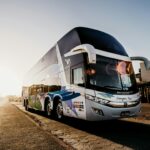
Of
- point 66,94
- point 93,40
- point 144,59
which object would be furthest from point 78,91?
point 144,59

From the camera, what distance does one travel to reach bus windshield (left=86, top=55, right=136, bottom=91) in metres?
7.71

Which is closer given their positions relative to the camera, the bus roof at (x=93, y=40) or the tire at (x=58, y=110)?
the bus roof at (x=93, y=40)

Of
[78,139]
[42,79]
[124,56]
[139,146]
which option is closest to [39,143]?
[78,139]

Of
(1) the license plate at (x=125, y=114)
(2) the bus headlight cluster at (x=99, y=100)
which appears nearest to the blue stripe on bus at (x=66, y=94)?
(2) the bus headlight cluster at (x=99, y=100)

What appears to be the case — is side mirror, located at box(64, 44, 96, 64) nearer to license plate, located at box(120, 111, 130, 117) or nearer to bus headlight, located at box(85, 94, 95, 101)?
bus headlight, located at box(85, 94, 95, 101)

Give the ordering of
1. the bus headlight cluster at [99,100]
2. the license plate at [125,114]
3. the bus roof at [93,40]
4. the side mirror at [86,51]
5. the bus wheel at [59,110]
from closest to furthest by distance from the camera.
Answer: the side mirror at [86,51], the bus headlight cluster at [99,100], the license plate at [125,114], the bus roof at [93,40], the bus wheel at [59,110]

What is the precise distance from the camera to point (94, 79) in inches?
303

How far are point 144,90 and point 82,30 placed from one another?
20.5 m

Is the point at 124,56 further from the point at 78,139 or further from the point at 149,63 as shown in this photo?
the point at 78,139

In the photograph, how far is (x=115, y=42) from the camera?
925cm

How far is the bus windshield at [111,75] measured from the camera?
7715 mm

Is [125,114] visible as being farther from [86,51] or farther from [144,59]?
[86,51]

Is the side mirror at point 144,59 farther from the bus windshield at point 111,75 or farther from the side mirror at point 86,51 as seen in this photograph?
the side mirror at point 86,51

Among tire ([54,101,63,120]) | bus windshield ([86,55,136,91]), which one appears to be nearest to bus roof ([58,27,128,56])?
bus windshield ([86,55,136,91])
